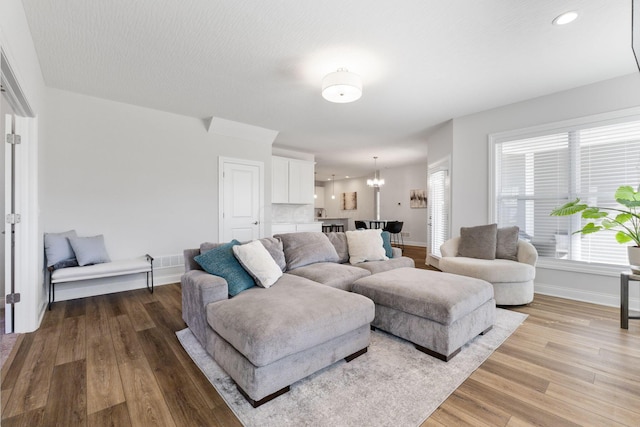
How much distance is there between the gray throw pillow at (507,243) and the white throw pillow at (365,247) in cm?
152

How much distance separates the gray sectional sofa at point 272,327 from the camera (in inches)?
60.2

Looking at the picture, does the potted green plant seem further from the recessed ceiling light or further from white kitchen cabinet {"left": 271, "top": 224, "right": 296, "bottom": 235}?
white kitchen cabinet {"left": 271, "top": 224, "right": 296, "bottom": 235}

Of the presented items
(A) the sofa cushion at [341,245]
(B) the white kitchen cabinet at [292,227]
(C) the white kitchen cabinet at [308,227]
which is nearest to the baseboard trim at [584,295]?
(A) the sofa cushion at [341,245]

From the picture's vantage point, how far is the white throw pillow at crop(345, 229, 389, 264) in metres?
3.44

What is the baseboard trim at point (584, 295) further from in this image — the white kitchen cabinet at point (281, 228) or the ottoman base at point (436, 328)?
the white kitchen cabinet at point (281, 228)

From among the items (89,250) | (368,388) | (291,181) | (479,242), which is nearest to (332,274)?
(368,388)

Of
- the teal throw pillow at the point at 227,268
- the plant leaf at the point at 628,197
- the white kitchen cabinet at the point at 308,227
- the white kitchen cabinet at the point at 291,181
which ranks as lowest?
the teal throw pillow at the point at 227,268

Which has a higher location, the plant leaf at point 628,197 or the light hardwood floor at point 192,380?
the plant leaf at point 628,197

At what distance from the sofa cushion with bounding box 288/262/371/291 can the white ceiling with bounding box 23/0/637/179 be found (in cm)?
208

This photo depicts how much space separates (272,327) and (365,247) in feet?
6.99

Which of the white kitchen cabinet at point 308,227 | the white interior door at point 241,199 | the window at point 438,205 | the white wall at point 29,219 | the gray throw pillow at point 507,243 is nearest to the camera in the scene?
the white wall at point 29,219

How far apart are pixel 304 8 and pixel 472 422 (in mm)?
2803

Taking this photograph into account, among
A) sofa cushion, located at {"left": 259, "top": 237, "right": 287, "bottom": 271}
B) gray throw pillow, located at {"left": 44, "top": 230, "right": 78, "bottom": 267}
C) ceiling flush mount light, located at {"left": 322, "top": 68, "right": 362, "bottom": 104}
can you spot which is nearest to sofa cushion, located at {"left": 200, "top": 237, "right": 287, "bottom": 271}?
sofa cushion, located at {"left": 259, "top": 237, "right": 287, "bottom": 271}

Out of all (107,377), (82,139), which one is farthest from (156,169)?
(107,377)
